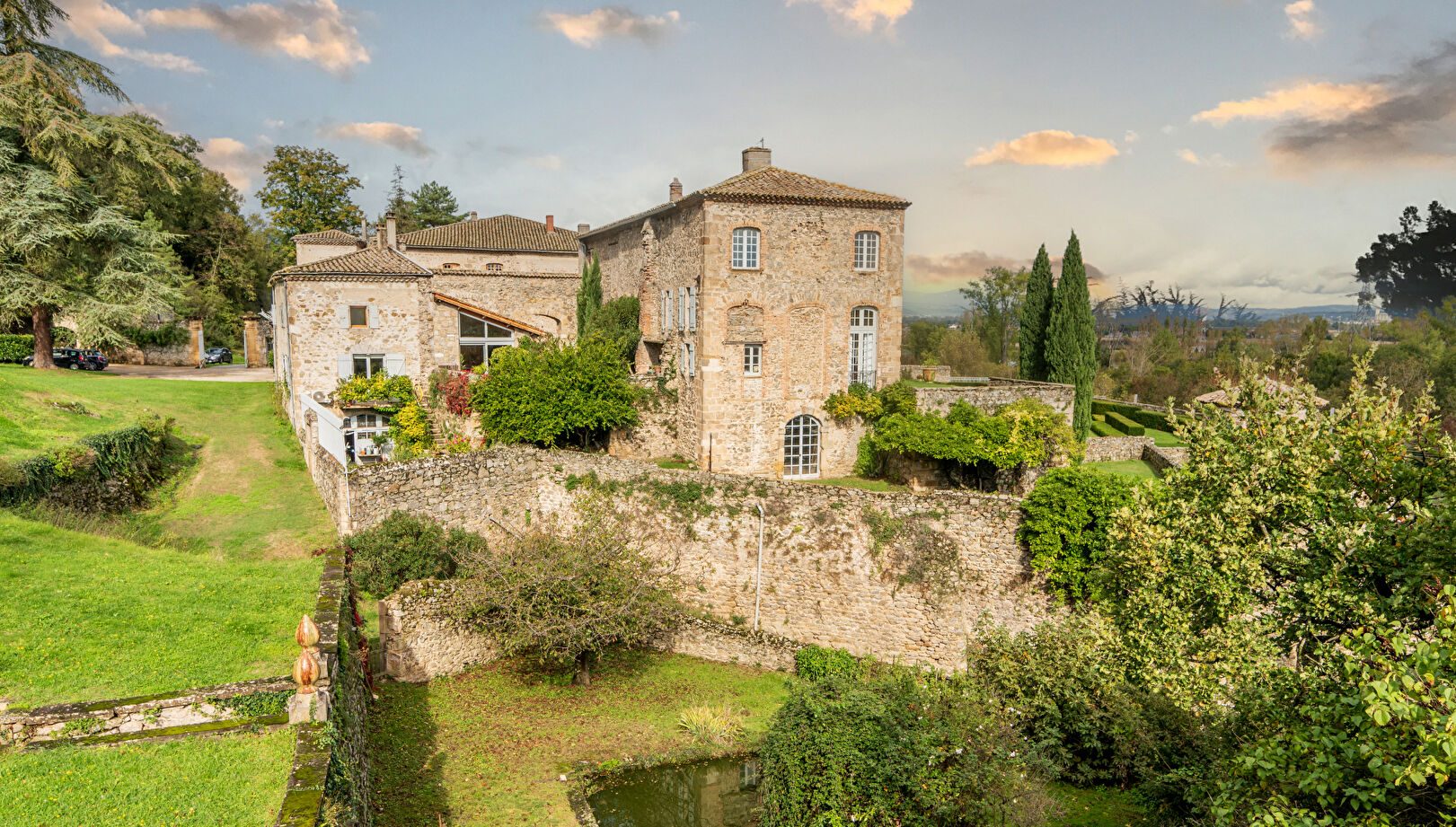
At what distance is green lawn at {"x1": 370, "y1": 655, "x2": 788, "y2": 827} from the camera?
12812 mm

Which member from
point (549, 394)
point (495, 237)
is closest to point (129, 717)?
point (549, 394)

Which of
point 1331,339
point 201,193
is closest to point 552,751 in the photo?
point 201,193

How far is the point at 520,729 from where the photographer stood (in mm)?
15680

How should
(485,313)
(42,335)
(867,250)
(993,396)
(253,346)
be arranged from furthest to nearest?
(253,346) < (42,335) < (485,313) < (993,396) < (867,250)

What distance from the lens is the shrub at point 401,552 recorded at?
17.7 meters

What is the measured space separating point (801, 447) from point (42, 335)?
88.8ft

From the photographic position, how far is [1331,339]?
191 ft

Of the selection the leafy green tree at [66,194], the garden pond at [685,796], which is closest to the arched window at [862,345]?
the garden pond at [685,796]

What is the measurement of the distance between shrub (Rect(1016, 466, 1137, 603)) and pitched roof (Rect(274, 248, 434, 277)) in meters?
19.7

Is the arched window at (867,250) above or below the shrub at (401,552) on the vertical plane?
above

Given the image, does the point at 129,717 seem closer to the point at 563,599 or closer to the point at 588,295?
the point at 563,599

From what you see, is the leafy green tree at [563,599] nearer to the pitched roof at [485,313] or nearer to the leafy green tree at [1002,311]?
the pitched roof at [485,313]

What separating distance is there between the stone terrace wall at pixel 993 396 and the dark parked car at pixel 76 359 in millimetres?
33380

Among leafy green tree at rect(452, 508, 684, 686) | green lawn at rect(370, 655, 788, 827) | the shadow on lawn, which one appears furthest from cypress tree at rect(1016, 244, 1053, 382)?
the shadow on lawn
